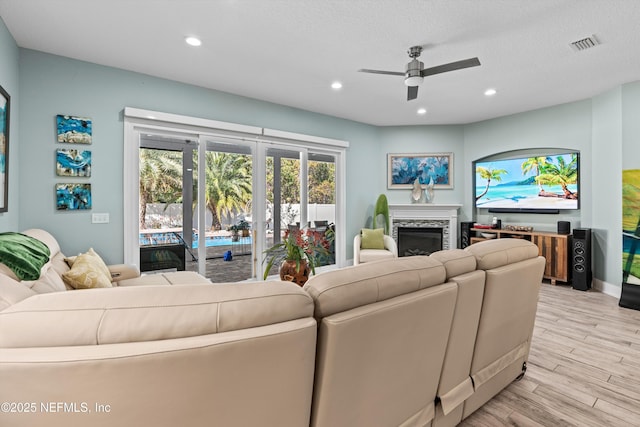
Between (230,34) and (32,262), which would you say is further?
(230,34)

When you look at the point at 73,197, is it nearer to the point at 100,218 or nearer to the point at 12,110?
the point at 100,218

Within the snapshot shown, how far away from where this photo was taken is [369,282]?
1213 mm

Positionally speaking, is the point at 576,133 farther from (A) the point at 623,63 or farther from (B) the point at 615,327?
(B) the point at 615,327

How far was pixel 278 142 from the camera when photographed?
4.91 meters

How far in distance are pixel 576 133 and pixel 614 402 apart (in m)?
4.16

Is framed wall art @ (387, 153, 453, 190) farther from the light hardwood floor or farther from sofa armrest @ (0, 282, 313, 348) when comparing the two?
sofa armrest @ (0, 282, 313, 348)

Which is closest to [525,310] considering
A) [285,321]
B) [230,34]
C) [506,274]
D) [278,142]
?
[506,274]

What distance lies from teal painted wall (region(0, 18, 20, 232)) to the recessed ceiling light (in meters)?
1.41

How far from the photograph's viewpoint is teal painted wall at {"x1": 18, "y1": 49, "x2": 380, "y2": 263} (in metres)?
3.12

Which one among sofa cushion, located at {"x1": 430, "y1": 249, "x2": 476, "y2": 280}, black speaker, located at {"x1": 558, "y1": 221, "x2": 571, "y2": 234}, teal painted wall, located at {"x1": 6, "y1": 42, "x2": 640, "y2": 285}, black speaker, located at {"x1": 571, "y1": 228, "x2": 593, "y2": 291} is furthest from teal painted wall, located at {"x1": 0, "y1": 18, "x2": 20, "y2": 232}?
black speaker, located at {"x1": 558, "y1": 221, "x2": 571, "y2": 234}

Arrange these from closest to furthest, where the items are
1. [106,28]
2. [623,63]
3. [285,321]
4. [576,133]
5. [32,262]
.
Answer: [285,321], [32,262], [106,28], [623,63], [576,133]

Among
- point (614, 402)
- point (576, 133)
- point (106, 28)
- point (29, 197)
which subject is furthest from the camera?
point (576, 133)

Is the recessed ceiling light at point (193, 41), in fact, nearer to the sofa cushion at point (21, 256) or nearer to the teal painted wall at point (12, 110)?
the teal painted wall at point (12, 110)

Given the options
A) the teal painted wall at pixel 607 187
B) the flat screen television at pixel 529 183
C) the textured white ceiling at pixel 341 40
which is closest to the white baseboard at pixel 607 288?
the teal painted wall at pixel 607 187
